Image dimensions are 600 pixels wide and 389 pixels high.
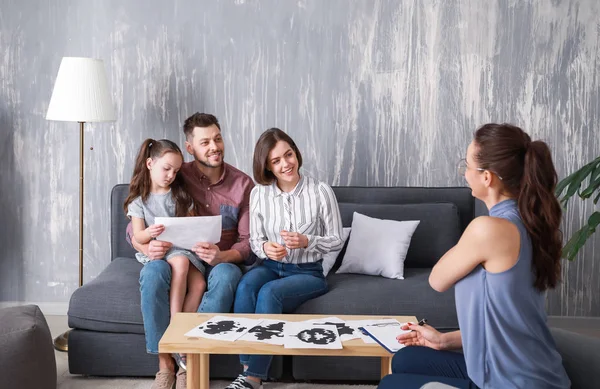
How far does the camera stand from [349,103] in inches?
150

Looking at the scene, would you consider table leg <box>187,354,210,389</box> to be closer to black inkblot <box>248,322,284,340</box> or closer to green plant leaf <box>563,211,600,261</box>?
black inkblot <box>248,322,284,340</box>

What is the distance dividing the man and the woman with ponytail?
1.29 m

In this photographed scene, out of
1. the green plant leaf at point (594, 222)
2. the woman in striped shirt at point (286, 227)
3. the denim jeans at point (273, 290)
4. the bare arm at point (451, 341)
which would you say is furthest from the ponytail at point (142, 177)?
the green plant leaf at point (594, 222)

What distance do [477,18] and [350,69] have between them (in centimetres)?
72

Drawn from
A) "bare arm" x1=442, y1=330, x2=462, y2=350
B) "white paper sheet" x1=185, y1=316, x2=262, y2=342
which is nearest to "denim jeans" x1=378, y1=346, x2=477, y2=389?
"bare arm" x1=442, y1=330, x2=462, y2=350

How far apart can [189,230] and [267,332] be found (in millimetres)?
879

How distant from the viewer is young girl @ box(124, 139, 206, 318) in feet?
9.71

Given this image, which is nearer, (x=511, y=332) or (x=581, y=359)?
(x=511, y=332)

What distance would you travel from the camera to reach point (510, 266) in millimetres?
1705

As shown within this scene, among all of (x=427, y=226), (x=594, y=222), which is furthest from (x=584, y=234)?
(x=427, y=226)

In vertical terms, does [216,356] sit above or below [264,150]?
below

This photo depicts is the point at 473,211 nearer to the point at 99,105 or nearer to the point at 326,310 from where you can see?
the point at 326,310

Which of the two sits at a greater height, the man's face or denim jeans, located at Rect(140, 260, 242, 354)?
the man's face

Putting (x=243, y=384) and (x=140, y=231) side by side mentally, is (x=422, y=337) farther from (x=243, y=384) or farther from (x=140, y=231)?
(x=140, y=231)
